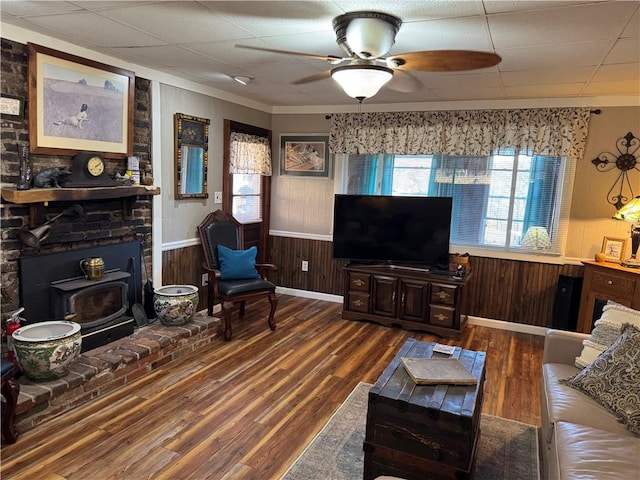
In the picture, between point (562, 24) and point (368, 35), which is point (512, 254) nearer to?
point (562, 24)

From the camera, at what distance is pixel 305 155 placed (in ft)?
17.8

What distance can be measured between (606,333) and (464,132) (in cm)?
269

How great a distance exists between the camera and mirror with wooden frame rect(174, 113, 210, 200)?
13.4 feet

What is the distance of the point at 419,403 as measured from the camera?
1.99 metres

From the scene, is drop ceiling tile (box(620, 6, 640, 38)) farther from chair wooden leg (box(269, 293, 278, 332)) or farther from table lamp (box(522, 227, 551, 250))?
chair wooden leg (box(269, 293, 278, 332))

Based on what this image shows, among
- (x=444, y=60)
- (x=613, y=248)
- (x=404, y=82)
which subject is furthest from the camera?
(x=613, y=248)

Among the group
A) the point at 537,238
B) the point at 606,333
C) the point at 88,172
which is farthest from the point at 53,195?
the point at 537,238

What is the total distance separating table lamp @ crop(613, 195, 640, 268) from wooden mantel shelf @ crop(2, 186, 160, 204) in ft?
13.4

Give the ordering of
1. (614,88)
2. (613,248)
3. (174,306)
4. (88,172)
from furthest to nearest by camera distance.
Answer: (613,248) < (614,88) < (174,306) < (88,172)

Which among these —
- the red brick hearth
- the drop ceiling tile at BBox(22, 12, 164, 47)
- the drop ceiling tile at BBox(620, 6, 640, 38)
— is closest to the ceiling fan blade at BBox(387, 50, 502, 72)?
the drop ceiling tile at BBox(620, 6, 640, 38)

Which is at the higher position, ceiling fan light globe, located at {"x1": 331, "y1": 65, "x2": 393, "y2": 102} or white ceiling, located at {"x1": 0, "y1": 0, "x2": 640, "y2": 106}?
white ceiling, located at {"x1": 0, "y1": 0, "x2": 640, "y2": 106}

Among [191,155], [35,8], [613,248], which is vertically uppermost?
[35,8]

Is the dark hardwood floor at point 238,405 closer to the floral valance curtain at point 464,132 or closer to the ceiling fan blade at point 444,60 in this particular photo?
the floral valance curtain at point 464,132

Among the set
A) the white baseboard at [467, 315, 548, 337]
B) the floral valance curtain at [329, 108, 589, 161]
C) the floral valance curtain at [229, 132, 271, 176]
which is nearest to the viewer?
the floral valance curtain at [329, 108, 589, 161]
